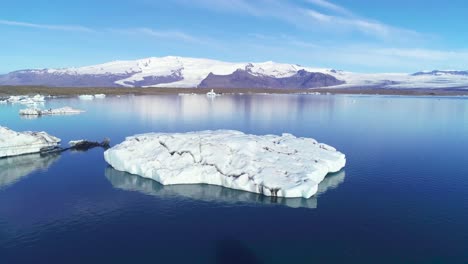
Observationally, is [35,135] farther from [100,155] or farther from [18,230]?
[18,230]

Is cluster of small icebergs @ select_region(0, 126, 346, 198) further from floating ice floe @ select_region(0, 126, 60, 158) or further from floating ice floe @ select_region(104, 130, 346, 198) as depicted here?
floating ice floe @ select_region(0, 126, 60, 158)

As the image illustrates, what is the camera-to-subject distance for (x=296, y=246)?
1461cm

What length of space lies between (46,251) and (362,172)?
18882mm

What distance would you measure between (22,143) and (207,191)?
673 inches

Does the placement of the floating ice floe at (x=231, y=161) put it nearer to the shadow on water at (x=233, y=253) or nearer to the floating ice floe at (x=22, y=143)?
the shadow on water at (x=233, y=253)

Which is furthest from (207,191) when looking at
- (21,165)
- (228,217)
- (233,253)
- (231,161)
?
(21,165)

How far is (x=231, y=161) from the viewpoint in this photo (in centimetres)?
2238

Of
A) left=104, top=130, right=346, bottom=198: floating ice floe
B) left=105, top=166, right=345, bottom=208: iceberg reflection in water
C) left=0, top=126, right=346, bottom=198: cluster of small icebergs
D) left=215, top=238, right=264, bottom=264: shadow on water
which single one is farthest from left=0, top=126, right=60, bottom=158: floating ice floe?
left=215, top=238, right=264, bottom=264: shadow on water

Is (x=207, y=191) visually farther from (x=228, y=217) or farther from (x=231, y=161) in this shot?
(x=228, y=217)

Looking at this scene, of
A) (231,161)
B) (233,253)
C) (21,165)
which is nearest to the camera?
(233,253)

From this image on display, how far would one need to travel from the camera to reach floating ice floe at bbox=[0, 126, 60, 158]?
2791 centimetres

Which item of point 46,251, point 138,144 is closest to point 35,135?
point 138,144

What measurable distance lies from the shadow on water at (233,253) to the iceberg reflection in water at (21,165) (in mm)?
14532

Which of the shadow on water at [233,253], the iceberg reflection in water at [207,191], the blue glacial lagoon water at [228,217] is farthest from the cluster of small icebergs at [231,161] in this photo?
the shadow on water at [233,253]
